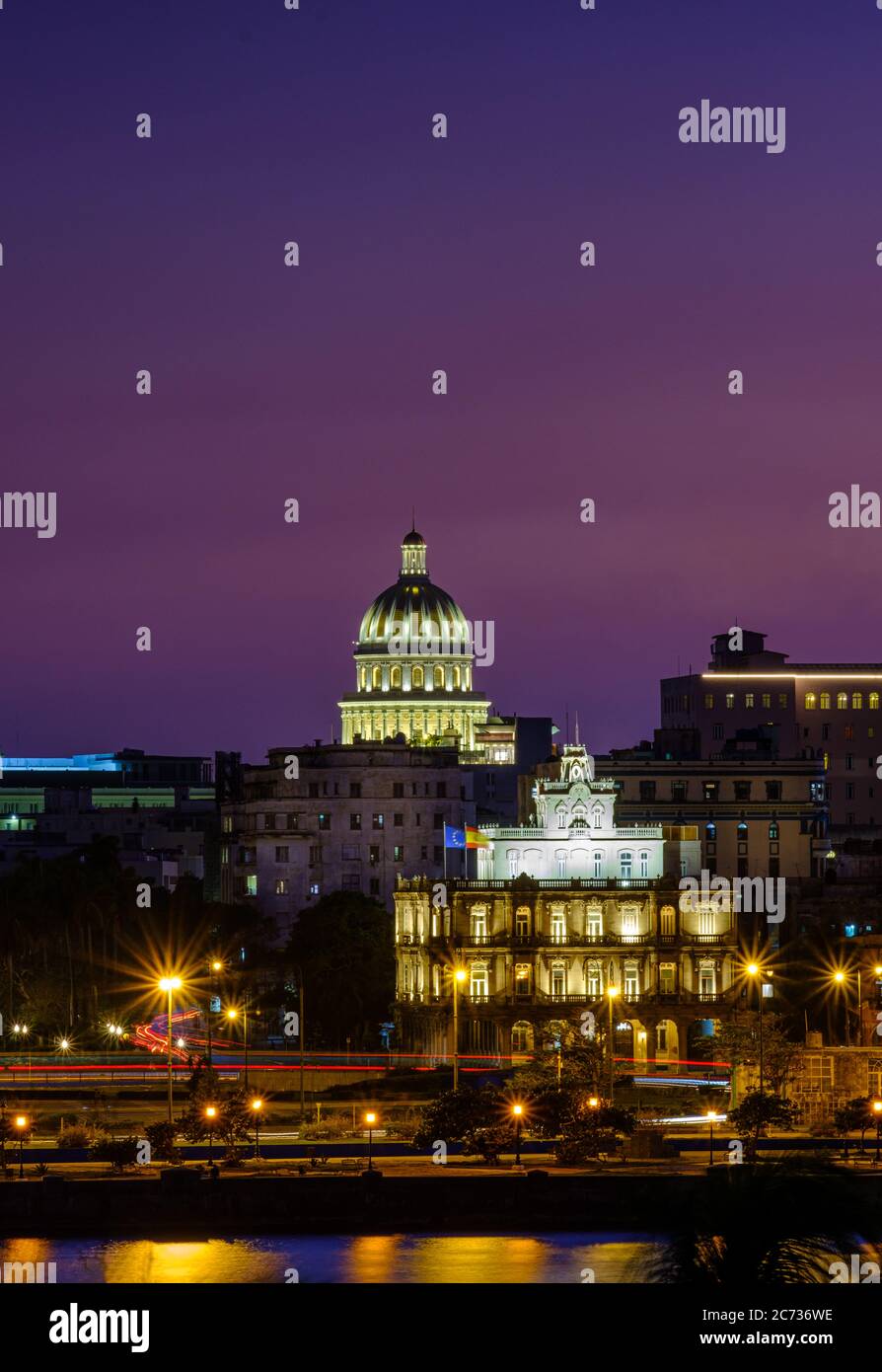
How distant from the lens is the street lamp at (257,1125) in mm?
98312

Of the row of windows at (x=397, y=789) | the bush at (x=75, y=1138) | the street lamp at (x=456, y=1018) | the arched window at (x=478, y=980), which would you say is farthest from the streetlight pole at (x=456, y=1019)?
the row of windows at (x=397, y=789)

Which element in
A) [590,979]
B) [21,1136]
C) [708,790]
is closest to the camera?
[21,1136]

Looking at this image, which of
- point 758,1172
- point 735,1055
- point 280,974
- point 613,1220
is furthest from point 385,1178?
point 280,974

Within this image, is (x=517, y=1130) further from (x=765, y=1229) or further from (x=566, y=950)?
(x=765, y=1229)

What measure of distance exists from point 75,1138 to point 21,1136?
78.4 inches

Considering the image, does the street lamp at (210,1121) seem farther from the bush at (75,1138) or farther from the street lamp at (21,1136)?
the street lamp at (21,1136)

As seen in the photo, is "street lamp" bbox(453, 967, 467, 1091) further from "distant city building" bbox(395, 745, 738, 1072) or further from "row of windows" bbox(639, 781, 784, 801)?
"row of windows" bbox(639, 781, 784, 801)

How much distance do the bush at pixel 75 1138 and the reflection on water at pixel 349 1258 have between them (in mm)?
12533

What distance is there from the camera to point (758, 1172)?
59188 millimetres

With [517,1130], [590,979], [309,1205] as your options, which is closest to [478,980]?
[590,979]

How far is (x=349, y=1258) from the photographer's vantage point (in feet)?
289

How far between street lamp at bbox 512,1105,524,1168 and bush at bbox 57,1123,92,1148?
43.1 feet
